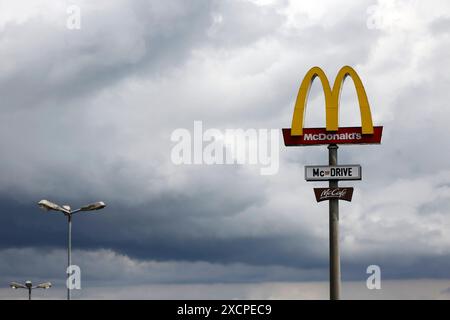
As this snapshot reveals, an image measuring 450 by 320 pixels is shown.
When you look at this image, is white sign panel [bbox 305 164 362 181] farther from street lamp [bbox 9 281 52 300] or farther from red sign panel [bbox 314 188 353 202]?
street lamp [bbox 9 281 52 300]

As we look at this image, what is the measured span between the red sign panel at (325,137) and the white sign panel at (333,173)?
158 centimetres

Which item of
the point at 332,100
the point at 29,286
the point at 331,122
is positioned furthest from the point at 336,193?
the point at 29,286

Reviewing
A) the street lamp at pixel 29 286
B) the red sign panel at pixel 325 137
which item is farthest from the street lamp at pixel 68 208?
the street lamp at pixel 29 286

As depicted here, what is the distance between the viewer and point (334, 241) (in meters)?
54.2

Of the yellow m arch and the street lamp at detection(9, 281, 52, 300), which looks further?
the street lamp at detection(9, 281, 52, 300)

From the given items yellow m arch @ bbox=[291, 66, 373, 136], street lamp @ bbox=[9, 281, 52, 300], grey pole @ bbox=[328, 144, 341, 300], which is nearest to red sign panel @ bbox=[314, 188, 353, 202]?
grey pole @ bbox=[328, 144, 341, 300]

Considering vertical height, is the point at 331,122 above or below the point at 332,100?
below

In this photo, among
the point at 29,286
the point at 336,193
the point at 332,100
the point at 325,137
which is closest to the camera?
the point at 332,100

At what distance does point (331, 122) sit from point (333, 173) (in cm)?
325

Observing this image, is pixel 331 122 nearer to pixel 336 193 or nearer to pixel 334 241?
pixel 336 193

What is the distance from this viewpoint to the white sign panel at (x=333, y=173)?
2096 inches

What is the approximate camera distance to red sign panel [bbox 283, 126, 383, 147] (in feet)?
174
